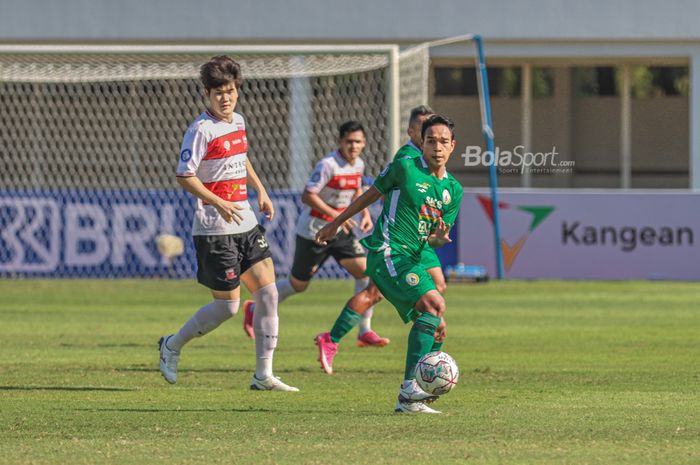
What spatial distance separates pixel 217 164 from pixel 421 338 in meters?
2.06

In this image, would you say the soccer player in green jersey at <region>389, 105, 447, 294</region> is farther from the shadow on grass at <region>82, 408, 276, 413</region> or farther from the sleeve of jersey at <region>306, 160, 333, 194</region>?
the sleeve of jersey at <region>306, 160, 333, 194</region>

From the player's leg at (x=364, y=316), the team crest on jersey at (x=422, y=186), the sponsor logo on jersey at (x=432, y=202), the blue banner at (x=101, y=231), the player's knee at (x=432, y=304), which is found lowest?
the blue banner at (x=101, y=231)

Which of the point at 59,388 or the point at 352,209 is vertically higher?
the point at 352,209

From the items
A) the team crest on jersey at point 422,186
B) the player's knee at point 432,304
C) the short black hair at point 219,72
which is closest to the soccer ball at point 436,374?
the player's knee at point 432,304

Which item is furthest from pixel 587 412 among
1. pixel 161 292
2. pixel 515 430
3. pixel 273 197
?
pixel 273 197

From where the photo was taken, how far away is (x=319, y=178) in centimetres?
1299

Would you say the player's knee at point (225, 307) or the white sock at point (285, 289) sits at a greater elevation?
the player's knee at point (225, 307)

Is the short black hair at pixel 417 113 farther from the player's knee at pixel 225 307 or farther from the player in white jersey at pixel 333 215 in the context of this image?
the player's knee at pixel 225 307

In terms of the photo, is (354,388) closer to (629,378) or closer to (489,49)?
(629,378)

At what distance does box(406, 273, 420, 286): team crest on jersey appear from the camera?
340 inches

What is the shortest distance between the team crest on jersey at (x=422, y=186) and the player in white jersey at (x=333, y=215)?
3.97m

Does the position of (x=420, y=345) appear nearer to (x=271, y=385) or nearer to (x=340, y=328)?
(x=271, y=385)

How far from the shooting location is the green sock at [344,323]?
1101 cm

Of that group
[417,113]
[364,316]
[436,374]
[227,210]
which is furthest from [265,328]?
[364,316]
